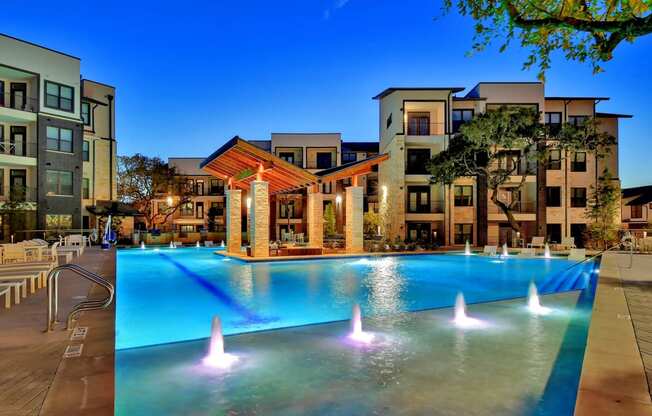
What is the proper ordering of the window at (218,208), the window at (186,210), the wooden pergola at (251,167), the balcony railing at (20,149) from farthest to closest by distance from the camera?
the window at (186,210)
the window at (218,208)
the balcony railing at (20,149)
the wooden pergola at (251,167)

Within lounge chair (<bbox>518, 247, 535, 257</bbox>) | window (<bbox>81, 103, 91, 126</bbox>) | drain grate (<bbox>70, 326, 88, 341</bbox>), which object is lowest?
lounge chair (<bbox>518, 247, 535, 257</bbox>)

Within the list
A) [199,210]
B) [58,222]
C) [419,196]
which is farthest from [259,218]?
[199,210]

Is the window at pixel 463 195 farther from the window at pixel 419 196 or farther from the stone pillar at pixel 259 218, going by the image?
the stone pillar at pixel 259 218

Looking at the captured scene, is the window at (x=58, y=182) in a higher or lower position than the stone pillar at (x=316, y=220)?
higher

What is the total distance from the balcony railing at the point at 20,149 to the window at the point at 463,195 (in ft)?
96.2

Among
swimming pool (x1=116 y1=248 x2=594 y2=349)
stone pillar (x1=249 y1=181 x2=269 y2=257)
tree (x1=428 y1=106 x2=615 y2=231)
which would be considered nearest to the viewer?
swimming pool (x1=116 y1=248 x2=594 y2=349)

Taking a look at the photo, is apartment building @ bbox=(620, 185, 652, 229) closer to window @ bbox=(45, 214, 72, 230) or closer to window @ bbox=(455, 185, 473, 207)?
window @ bbox=(455, 185, 473, 207)

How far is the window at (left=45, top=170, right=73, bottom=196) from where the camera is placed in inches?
1059

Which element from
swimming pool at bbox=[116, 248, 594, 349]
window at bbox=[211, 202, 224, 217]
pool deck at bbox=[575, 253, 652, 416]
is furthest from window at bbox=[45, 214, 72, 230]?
pool deck at bbox=[575, 253, 652, 416]

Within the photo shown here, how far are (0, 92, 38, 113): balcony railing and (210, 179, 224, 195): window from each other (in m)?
22.5

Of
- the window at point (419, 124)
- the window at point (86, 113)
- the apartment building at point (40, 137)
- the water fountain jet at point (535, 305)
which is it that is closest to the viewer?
the water fountain jet at point (535, 305)

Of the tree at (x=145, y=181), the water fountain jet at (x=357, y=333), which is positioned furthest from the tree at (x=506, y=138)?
the tree at (x=145, y=181)

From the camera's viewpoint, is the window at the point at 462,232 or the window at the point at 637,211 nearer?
the window at the point at 462,232

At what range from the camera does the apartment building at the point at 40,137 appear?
25.1 m
